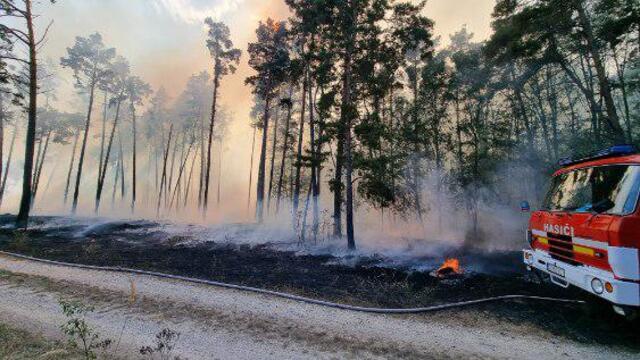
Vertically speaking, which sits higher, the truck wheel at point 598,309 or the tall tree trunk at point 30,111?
the tall tree trunk at point 30,111

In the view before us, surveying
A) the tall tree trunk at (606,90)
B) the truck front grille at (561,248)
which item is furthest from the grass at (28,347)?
the tall tree trunk at (606,90)

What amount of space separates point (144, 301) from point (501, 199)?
2153 centimetres

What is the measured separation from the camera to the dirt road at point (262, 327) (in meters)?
5.39

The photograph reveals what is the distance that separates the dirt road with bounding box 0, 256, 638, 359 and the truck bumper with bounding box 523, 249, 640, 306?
45.3 inches

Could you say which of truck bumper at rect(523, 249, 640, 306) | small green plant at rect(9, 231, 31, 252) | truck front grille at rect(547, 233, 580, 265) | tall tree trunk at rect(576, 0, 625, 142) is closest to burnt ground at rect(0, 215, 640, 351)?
small green plant at rect(9, 231, 31, 252)

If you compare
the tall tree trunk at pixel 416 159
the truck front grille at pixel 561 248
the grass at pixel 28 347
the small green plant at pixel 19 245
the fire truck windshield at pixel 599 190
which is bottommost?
the grass at pixel 28 347

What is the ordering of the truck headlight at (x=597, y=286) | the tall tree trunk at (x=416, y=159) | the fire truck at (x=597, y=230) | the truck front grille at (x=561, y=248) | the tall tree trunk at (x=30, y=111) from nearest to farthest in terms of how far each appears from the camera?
the fire truck at (x=597, y=230)
the truck headlight at (x=597, y=286)
the truck front grille at (x=561, y=248)
the tall tree trunk at (x=30, y=111)
the tall tree trunk at (x=416, y=159)

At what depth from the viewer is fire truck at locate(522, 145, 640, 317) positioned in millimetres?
Result: 4629

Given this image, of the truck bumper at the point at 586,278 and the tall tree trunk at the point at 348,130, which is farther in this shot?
the tall tree trunk at the point at 348,130

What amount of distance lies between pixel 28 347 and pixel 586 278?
9.51 metres

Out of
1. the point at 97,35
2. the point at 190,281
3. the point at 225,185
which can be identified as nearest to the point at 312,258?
the point at 190,281

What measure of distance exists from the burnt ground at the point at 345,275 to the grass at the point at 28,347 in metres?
4.67

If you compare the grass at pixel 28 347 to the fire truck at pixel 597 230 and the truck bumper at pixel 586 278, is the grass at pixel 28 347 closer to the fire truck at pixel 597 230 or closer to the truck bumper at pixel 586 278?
the truck bumper at pixel 586 278

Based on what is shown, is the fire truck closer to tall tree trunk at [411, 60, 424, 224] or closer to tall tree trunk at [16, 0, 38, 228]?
tall tree trunk at [411, 60, 424, 224]
